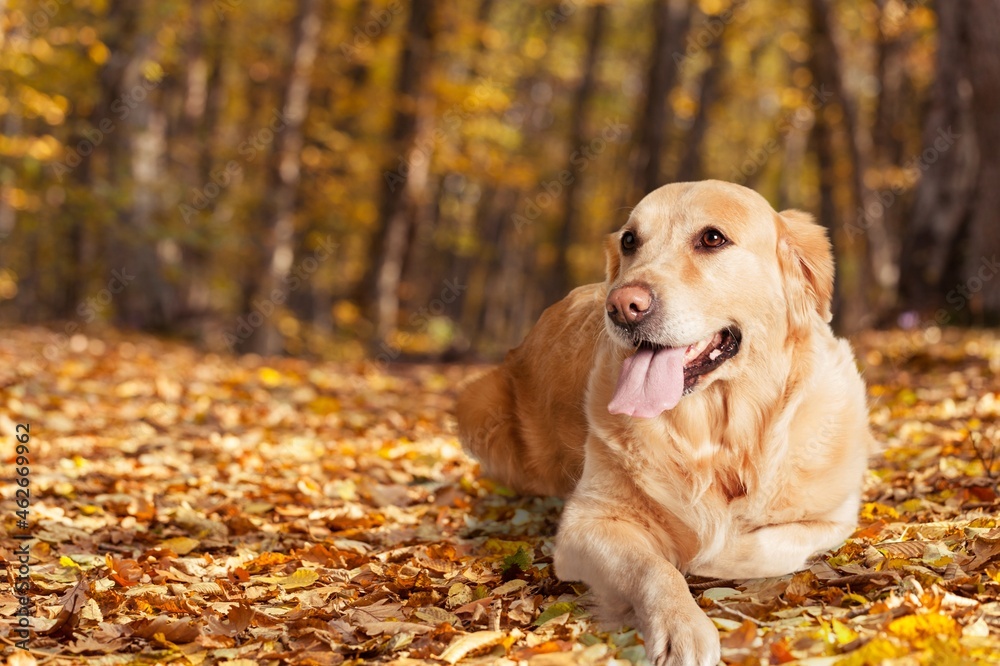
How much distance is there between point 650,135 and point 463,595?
41.1 ft

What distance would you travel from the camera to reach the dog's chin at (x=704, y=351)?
3002mm

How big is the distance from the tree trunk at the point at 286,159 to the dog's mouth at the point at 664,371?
10.1m

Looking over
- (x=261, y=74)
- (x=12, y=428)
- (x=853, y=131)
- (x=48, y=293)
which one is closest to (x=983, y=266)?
(x=853, y=131)

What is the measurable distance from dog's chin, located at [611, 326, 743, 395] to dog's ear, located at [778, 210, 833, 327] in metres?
0.28

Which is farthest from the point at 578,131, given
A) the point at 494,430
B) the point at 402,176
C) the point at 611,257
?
the point at 611,257

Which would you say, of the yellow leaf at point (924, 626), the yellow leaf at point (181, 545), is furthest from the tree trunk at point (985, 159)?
the yellow leaf at point (181, 545)

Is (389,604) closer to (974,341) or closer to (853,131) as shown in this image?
(974,341)

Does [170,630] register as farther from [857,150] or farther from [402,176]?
[857,150]

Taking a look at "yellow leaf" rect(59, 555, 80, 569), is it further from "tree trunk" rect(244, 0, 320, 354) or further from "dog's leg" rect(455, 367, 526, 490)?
"tree trunk" rect(244, 0, 320, 354)

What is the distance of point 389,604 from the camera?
3088mm

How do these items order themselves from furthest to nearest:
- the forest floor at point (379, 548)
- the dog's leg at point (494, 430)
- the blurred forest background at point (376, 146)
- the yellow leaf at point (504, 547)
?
1. the blurred forest background at point (376, 146)
2. the dog's leg at point (494, 430)
3. the yellow leaf at point (504, 547)
4. the forest floor at point (379, 548)

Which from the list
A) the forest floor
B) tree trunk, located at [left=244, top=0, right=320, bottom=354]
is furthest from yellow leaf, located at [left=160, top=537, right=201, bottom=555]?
tree trunk, located at [left=244, top=0, right=320, bottom=354]

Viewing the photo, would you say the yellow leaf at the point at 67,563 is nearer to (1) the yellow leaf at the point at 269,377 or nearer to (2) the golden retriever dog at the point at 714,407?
(2) the golden retriever dog at the point at 714,407

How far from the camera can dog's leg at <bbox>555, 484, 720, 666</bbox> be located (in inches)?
98.3
